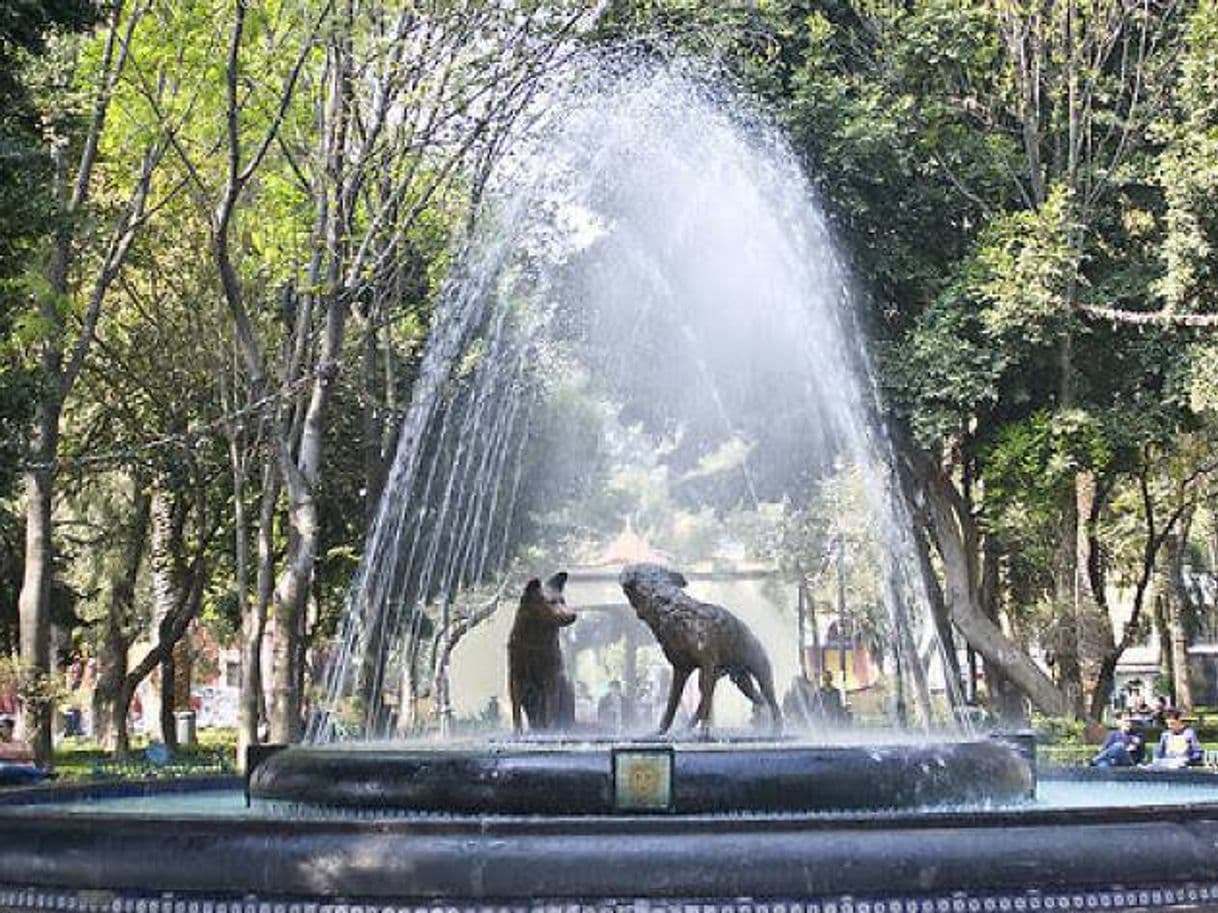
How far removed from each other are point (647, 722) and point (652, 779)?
19877mm

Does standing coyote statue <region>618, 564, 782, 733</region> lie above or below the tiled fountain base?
above

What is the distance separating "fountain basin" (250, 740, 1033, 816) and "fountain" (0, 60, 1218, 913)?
17mm

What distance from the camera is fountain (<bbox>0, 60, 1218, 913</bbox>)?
7.20 meters

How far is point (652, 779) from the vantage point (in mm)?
8609

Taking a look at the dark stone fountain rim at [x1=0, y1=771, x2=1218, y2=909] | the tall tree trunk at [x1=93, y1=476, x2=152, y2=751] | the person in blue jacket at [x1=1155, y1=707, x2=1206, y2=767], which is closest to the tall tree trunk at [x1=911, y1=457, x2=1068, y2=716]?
the person in blue jacket at [x1=1155, y1=707, x2=1206, y2=767]

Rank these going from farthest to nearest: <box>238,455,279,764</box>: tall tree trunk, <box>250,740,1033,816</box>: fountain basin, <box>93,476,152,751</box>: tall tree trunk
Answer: <box>93,476,152,751</box>: tall tree trunk → <box>238,455,279,764</box>: tall tree trunk → <box>250,740,1033,816</box>: fountain basin

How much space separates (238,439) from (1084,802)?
17358 millimetres

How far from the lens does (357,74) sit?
19016 mm

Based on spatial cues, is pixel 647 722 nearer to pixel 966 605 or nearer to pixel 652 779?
pixel 966 605

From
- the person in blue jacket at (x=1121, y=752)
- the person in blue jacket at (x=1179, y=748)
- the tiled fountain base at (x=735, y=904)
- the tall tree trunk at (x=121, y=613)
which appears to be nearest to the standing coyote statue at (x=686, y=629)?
the tiled fountain base at (x=735, y=904)

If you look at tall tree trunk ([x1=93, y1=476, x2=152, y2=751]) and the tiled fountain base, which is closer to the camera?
the tiled fountain base

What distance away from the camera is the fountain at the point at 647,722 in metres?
7.20

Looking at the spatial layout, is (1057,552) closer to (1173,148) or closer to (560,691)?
(1173,148)

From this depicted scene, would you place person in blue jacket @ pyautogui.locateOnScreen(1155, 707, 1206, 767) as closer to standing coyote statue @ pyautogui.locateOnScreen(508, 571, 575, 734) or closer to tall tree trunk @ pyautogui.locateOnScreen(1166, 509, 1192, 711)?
standing coyote statue @ pyautogui.locateOnScreen(508, 571, 575, 734)
